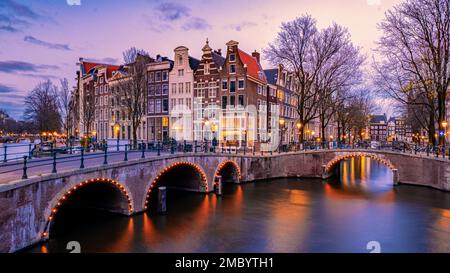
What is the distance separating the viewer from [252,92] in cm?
4206

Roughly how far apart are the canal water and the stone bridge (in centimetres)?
91

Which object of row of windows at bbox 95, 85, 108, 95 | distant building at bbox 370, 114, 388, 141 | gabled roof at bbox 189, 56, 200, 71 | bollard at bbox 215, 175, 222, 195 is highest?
gabled roof at bbox 189, 56, 200, 71

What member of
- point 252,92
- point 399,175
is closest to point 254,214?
point 399,175

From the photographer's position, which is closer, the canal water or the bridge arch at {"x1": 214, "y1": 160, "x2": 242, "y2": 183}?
the canal water

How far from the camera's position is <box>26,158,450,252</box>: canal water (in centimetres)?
1380

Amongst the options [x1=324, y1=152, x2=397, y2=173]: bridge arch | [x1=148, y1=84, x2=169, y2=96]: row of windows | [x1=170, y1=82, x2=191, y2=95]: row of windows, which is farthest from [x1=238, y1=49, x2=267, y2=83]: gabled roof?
[x1=324, y1=152, x2=397, y2=173]: bridge arch

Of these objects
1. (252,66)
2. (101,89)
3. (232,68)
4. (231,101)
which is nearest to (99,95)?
(101,89)

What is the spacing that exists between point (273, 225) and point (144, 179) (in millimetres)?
7658

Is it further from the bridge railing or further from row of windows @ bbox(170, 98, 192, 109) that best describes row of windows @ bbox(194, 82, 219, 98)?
the bridge railing

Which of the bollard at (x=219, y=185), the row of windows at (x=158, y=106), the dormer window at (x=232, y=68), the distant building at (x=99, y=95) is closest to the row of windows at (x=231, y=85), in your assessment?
the dormer window at (x=232, y=68)

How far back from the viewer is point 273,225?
16891mm

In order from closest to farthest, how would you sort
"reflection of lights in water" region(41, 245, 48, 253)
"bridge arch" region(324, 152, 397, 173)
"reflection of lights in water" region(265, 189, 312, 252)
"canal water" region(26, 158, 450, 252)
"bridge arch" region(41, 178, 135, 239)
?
"reflection of lights in water" region(41, 245, 48, 253), "bridge arch" region(41, 178, 135, 239), "canal water" region(26, 158, 450, 252), "reflection of lights in water" region(265, 189, 312, 252), "bridge arch" region(324, 152, 397, 173)
